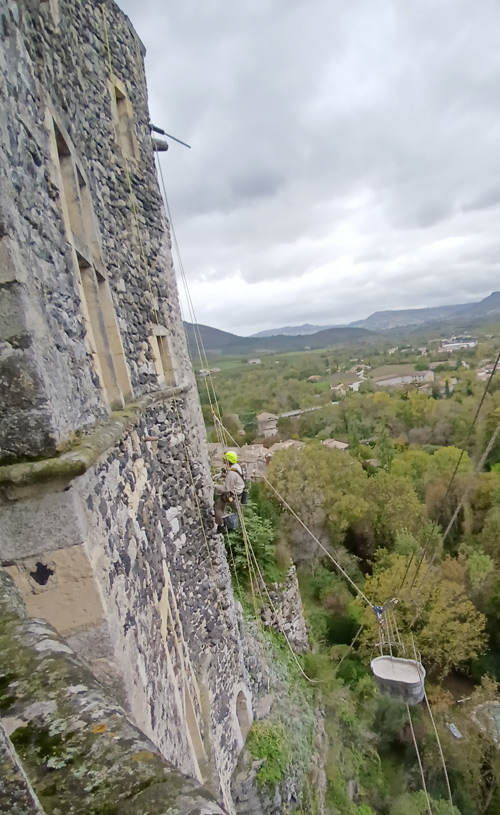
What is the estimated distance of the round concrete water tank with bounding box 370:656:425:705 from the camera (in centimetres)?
1377

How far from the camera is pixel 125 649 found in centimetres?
273

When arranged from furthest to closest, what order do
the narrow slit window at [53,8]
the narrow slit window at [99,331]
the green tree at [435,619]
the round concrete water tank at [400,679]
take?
the green tree at [435,619]
the round concrete water tank at [400,679]
the narrow slit window at [99,331]
the narrow slit window at [53,8]

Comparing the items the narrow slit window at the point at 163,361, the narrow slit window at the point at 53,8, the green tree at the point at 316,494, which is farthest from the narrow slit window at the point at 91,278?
the green tree at the point at 316,494

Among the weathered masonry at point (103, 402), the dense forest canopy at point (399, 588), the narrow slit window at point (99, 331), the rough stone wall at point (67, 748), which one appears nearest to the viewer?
the rough stone wall at point (67, 748)

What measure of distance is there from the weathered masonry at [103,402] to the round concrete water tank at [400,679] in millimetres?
8969

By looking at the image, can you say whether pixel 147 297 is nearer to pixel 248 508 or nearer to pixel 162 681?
pixel 162 681

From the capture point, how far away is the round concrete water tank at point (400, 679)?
13.8 m

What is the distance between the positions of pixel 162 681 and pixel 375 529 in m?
23.1

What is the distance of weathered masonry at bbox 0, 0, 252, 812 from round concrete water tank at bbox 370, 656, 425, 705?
8969mm

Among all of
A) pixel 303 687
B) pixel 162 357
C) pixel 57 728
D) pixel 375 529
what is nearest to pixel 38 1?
pixel 162 357

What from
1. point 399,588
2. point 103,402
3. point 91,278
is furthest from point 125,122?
point 399,588

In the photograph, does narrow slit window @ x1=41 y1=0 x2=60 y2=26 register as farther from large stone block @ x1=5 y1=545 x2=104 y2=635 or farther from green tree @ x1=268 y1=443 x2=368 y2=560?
green tree @ x1=268 y1=443 x2=368 y2=560

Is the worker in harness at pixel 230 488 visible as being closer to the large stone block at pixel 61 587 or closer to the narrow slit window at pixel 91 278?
the narrow slit window at pixel 91 278

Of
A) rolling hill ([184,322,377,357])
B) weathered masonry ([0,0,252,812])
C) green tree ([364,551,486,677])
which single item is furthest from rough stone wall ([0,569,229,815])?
rolling hill ([184,322,377,357])
